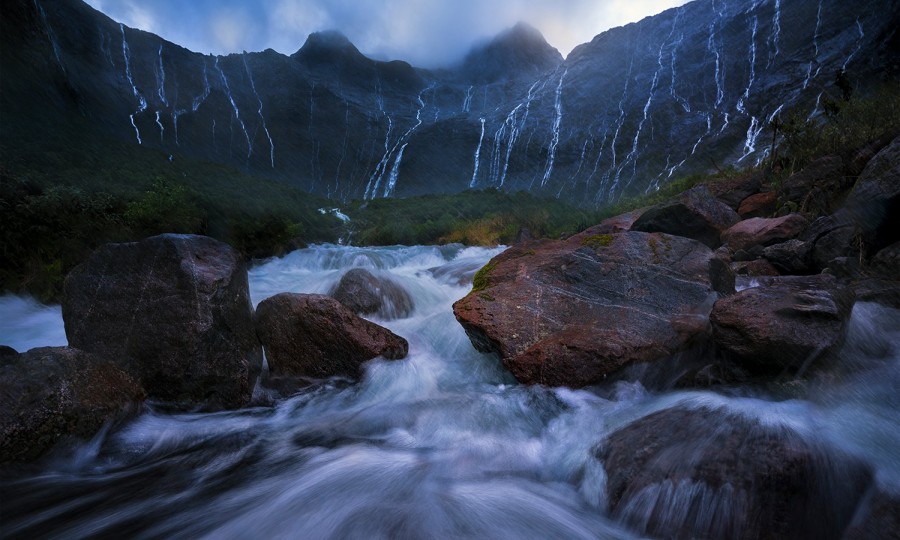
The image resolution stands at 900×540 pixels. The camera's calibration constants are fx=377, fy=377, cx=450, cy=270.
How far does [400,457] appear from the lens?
283 cm

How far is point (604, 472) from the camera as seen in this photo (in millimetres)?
2254

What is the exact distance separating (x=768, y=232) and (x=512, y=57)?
83.4m

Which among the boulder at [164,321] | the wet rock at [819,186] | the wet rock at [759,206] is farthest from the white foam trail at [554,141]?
the boulder at [164,321]

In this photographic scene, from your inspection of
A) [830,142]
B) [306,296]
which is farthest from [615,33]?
[306,296]

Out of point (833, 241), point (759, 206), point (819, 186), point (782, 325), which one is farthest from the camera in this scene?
point (759, 206)

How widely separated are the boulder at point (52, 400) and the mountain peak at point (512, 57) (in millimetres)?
81186

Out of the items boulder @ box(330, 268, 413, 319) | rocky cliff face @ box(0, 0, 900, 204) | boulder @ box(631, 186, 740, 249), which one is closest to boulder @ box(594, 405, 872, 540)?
boulder @ box(330, 268, 413, 319)

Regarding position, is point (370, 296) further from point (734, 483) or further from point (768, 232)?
point (768, 232)

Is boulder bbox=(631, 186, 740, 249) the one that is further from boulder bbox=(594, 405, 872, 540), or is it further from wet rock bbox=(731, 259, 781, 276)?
boulder bbox=(594, 405, 872, 540)

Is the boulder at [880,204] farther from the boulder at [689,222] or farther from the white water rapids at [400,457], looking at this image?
the boulder at [689,222]

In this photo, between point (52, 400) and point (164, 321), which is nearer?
point (52, 400)

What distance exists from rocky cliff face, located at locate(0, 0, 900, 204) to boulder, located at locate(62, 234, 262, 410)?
22.1m

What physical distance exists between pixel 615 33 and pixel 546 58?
78.2 feet

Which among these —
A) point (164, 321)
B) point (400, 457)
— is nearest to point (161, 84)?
point (164, 321)
